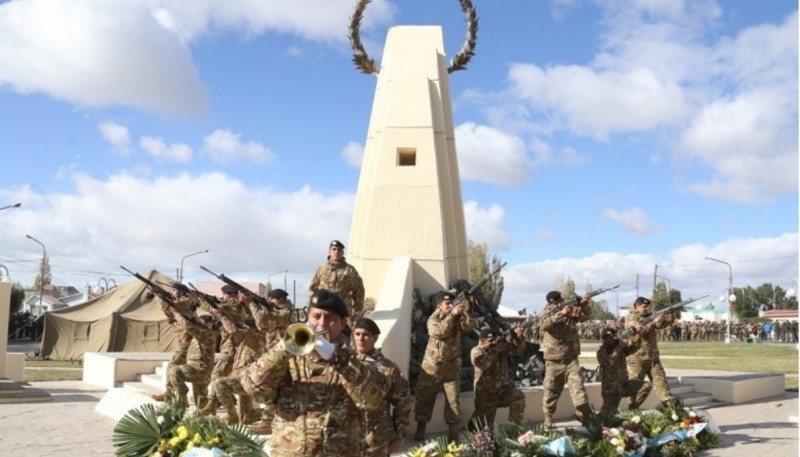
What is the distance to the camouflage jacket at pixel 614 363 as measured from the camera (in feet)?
32.6

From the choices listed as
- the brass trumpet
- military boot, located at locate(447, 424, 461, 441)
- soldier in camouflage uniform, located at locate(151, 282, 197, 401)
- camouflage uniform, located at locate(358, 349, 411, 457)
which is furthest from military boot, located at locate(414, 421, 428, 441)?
the brass trumpet

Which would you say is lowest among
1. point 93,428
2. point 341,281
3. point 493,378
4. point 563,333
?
point 93,428

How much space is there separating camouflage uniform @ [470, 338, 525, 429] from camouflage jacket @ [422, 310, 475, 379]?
0.25 metres

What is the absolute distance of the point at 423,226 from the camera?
12.4m

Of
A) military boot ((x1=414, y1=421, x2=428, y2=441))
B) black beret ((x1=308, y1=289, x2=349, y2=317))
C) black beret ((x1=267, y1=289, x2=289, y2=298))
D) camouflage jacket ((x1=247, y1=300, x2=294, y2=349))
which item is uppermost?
black beret ((x1=267, y1=289, x2=289, y2=298))

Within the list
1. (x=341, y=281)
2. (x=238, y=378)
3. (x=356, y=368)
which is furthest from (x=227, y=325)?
(x=356, y=368)

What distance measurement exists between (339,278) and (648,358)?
445cm

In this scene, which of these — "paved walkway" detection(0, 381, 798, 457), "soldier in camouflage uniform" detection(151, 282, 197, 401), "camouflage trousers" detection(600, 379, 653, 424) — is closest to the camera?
"paved walkway" detection(0, 381, 798, 457)

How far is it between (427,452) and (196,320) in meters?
4.62

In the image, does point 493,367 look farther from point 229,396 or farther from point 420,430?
point 229,396

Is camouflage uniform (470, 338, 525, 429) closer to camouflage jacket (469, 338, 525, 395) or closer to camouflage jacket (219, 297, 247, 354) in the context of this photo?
camouflage jacket (469, 338, 525, 395)

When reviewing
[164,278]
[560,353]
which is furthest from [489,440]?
[164,278]

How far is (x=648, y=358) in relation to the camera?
34.3 feet

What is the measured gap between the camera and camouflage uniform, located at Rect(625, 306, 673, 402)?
10.2 metres
